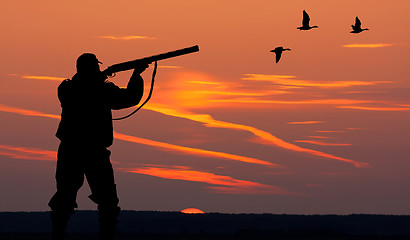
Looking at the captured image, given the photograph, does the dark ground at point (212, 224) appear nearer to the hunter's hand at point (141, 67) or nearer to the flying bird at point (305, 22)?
the flying bird at point (305, 22)

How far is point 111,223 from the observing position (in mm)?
16484

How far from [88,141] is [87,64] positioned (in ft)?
4.57

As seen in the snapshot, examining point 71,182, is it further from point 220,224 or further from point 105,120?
point 220,224

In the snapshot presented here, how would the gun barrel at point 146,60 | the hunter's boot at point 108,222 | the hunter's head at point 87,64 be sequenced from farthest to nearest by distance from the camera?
the gun barrel at point 146,60
the hunter's head at point 87,64
the hunter's boot at point 108,222

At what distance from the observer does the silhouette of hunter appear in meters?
16.5

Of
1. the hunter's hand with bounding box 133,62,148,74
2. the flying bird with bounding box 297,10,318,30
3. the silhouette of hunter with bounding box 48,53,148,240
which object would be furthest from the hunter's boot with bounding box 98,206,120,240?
the flying bird with bounding box 297,10,318,30

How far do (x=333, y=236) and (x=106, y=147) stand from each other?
56.9ft

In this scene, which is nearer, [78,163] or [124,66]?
[78,163]

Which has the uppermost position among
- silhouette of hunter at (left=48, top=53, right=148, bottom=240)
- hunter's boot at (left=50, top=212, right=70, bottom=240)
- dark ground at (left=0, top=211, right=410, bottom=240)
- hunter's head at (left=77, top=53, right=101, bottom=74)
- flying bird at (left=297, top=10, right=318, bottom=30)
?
flying bird at (left=297, top=10, right=318, bottom=30)

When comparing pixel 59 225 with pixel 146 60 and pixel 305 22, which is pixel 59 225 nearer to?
pixel 146 60

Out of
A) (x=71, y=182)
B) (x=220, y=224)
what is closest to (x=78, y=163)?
(x=71, y=182)

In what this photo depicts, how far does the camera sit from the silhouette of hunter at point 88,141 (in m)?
16.5

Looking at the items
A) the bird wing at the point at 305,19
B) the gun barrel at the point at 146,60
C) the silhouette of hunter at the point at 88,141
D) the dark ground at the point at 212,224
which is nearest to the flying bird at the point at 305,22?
the bird wing at the point at 305,19

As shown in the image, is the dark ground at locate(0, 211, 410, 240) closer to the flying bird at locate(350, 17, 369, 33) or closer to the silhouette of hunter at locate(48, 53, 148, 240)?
the flying bird at locate(350, 17, 369, 33)
